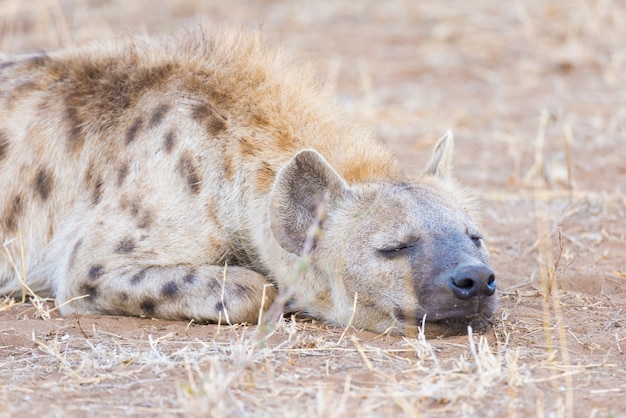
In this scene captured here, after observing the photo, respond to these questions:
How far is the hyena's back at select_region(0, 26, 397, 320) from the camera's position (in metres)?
3.64

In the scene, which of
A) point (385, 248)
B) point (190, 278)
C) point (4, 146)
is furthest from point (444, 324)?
point (4, 146)

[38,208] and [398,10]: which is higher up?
[398,10]

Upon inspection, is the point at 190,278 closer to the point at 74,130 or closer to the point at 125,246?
the point at 125,246

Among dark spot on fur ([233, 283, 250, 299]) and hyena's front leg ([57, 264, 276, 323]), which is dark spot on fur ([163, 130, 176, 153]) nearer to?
hyena's front leg ([57, 264, 276, 323])

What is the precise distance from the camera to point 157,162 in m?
3.76

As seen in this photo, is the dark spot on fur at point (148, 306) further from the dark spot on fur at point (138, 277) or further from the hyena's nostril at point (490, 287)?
the hyena's nostril at point (490, 287)

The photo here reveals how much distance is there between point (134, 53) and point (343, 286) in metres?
1.37

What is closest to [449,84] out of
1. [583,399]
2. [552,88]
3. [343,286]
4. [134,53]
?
[552,88]

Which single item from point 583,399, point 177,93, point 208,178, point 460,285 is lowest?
point 583,399

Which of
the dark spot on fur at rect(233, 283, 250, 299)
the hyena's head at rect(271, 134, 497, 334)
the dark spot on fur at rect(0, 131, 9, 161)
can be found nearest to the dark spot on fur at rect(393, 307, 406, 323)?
the hyena's head at rect(271, 134, 497, 334)

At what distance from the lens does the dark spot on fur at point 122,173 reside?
12.5ft

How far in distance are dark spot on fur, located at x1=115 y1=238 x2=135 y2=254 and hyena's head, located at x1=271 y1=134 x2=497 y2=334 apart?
1.84ft

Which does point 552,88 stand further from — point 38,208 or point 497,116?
point 38,208

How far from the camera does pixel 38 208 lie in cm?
400
